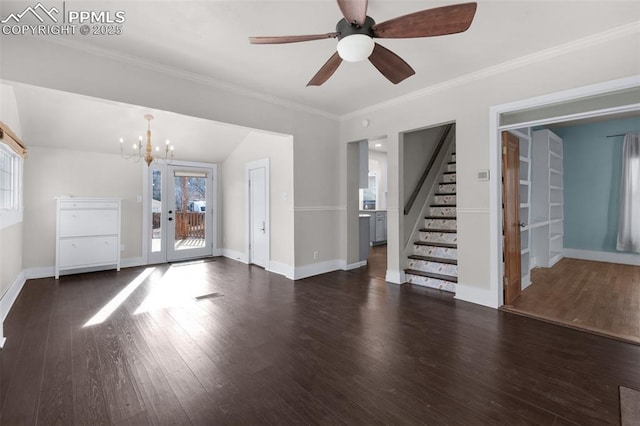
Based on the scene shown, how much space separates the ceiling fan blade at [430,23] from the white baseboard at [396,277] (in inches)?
130

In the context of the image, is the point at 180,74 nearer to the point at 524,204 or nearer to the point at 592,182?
the point at 524,204

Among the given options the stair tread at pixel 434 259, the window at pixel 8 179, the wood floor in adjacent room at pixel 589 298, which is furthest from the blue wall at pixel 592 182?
the window at pixel 8 179

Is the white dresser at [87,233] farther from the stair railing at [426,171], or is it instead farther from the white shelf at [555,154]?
the white shelf at [555,154]

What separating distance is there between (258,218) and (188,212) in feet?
6.55

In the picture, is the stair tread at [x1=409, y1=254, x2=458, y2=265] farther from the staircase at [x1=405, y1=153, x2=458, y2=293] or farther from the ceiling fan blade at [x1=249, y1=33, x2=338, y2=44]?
the ceiling fan blade at [x1=249, y1=33, x2=338, y2=44]

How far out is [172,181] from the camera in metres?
6.29

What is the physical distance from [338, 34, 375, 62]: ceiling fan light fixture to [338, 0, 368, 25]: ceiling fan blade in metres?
0.09

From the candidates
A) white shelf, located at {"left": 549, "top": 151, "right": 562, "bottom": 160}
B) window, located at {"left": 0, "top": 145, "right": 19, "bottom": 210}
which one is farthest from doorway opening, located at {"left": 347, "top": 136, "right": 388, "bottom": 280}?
window, located at {"left": 0, "top": 145, "right": 19, "bottom": 210}

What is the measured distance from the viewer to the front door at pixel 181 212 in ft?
20.0

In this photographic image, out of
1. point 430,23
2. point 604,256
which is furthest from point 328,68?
point 604,256

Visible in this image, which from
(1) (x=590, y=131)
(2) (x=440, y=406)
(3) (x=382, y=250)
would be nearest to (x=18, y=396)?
(2) (x=440, y=406)

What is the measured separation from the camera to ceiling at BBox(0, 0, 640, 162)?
234cm

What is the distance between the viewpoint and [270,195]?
532 cm

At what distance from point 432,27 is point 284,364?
265cm
